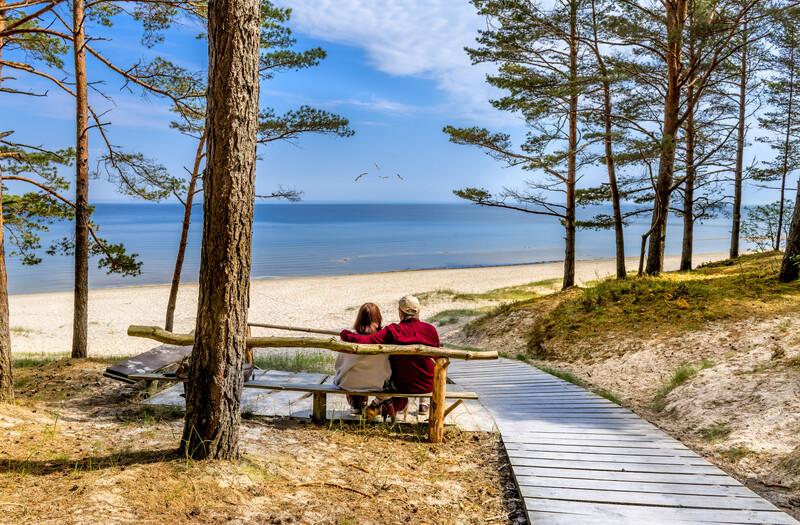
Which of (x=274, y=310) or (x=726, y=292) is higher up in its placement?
(x=726, y=292)

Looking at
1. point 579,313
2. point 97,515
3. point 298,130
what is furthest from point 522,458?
point 298,130

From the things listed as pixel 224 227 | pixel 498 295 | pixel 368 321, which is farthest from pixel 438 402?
pixel 498 295

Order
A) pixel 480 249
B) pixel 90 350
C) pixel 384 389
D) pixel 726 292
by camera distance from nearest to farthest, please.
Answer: pixel 384 389, pixel 726 292, pixel 90 350, pixel 480 249

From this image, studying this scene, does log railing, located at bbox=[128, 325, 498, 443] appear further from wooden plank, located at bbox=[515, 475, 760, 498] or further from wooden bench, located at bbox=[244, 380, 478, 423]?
wooden plank, located at bbox=[515, 475, 760, 498]

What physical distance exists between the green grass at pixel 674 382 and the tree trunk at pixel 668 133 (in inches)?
226

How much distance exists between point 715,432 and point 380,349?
11.5ft

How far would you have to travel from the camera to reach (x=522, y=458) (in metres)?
4.62

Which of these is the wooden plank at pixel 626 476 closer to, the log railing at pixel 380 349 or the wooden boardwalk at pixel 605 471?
the wooden boardwalk at pixel 605 471

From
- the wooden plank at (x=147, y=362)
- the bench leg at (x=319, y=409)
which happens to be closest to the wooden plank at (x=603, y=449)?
the bench leg at (x=319, y=409)

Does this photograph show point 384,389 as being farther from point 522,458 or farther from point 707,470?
point 707,470

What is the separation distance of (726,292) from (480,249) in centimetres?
4760

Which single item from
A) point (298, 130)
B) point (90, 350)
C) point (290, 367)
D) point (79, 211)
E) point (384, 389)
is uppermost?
point (298, 130)

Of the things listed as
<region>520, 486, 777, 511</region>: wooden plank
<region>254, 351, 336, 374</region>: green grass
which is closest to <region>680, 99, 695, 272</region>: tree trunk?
<region>254, 351, 336, 374</region>: green grass

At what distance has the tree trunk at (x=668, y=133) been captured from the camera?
41.1 feet
